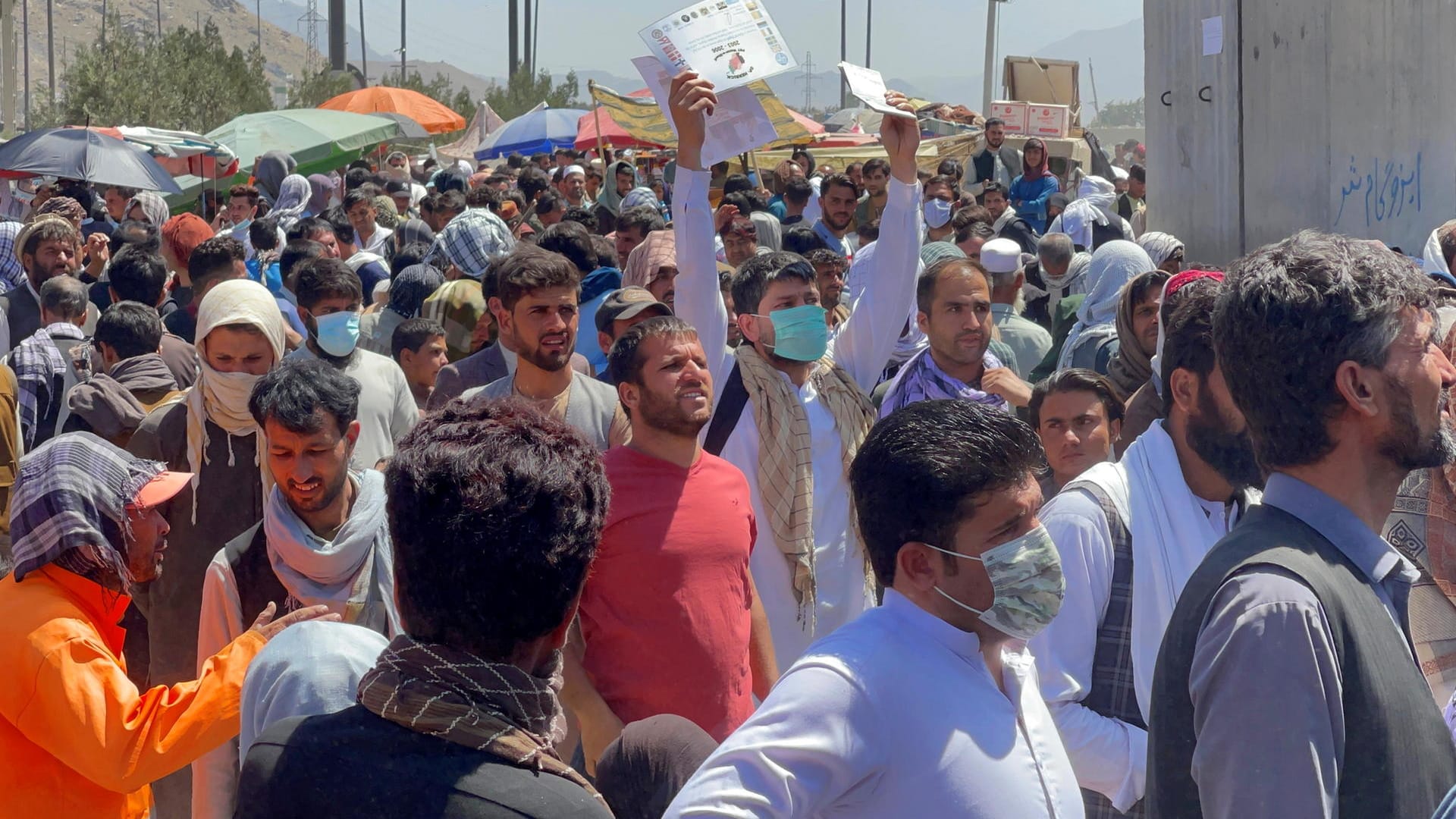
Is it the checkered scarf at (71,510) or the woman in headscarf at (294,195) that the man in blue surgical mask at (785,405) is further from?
the woman in headscarf at (294,195)

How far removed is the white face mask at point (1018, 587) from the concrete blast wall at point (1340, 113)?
26.4 ft

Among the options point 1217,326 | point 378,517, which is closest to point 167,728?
point 378,517

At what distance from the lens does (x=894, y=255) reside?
4.73 metres

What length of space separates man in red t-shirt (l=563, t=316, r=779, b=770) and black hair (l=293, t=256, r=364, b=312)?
2018 millimetres

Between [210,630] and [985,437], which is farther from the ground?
[985,437]

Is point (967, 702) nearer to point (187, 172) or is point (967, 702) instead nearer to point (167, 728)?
point (167, 728)

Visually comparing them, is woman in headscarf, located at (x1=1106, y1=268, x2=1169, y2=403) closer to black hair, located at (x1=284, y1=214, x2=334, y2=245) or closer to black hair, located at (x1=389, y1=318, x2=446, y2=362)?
black hair, located at (x1=389, y1=318, x2=446, y2=362)

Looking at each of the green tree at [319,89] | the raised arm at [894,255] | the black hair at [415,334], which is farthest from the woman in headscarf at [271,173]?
the green tree at [319,89]

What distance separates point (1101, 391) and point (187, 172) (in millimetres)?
15179

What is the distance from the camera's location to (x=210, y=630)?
10.8 feet

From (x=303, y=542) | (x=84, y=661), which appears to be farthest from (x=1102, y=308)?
(x=84, y=661)

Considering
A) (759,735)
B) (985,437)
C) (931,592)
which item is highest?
(985,437)

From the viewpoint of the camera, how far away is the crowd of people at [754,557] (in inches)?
75.5

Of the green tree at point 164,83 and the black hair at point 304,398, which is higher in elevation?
the green tree at point 164,83
